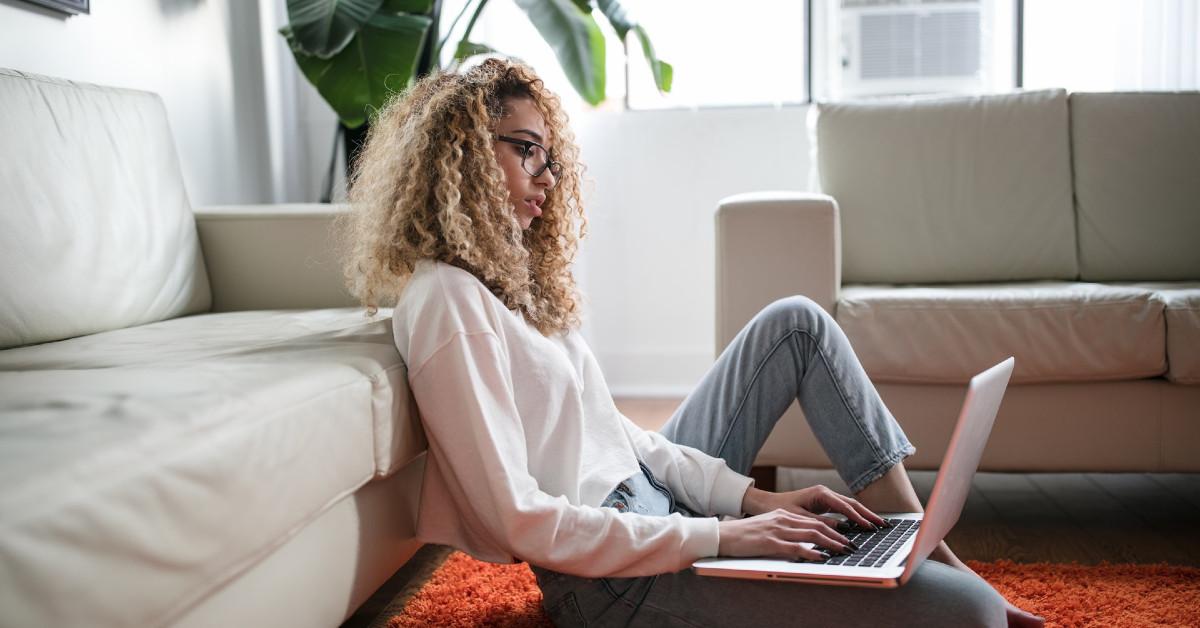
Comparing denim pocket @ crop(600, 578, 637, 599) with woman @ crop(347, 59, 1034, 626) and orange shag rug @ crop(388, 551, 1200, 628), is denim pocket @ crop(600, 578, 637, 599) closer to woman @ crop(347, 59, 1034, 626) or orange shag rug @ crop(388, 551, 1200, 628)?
woman @ crop(347, 59, 1034, 626)

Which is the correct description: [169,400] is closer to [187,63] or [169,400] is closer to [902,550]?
[902,550]

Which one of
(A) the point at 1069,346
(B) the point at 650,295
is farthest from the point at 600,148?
(A) the point at 1069,346

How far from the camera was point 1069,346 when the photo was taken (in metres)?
1.91

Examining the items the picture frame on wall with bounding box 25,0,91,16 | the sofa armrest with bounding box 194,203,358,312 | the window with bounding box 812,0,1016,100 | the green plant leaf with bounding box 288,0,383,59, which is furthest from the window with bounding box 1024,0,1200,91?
the picture frame on wall with bounding box 25,0,91,16

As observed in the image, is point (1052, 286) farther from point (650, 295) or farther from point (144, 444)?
point (144, 444)

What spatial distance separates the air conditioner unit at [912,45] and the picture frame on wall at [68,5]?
2447 millimetres

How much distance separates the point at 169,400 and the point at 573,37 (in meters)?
2.17

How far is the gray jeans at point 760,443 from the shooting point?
104 centimetres

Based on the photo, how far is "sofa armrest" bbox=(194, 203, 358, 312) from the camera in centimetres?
207

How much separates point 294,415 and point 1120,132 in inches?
89.6

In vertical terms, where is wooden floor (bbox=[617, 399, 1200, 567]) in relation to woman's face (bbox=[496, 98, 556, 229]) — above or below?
below

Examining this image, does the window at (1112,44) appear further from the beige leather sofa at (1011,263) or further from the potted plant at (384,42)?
the potted plant at (384,42)

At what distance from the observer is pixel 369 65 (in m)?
2.69

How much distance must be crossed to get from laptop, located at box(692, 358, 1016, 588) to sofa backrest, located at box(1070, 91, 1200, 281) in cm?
153
